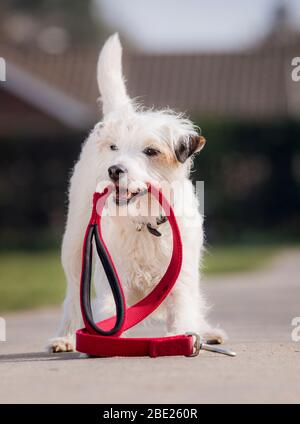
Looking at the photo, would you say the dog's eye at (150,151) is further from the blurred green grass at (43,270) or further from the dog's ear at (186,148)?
the blurred green grass at (43,270)

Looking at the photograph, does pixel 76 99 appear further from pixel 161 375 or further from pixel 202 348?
pixel 161 375

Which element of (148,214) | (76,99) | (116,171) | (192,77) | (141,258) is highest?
(192,77)

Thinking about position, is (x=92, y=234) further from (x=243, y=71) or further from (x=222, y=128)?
(x=243, y=71)

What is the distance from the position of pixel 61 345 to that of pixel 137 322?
793mm

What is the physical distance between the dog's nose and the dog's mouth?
62mm

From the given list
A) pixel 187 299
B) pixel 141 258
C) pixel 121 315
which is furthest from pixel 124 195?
pixel 187 299

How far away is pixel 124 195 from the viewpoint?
7008 mm

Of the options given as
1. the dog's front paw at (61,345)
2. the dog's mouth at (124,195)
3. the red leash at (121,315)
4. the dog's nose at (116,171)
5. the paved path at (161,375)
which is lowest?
the paved path at (161,375)

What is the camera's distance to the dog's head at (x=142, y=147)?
702 cm

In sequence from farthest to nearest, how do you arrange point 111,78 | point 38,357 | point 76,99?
point 76,99 < point 111,78 < point 38,357

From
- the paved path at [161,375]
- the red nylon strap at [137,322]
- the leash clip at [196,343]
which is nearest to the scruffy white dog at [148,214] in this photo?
the red nylon strap at [137,322]

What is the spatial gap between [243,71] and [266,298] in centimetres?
3013

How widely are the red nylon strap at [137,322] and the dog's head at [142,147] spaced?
0.50 feet
